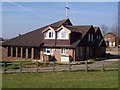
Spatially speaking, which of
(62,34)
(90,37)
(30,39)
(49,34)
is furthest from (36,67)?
(90,37)

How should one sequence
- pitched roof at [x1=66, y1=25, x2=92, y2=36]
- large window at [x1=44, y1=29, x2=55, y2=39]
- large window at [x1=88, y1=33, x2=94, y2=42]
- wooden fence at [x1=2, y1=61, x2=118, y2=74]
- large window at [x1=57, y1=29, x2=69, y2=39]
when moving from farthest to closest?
large window at [x1=88, y1=33, x2=94, y2=42] → pitched roof at [x1=66, y1=25, x2=92, y2=36] → large window at [x1=44, y1=29, x2=55, y2=39] → large window at [x1=57, y1=29, x2=69, y2=39] → wooden fence at [x1=2, y1=61, x2=118, y2=74]

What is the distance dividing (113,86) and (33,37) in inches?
1292

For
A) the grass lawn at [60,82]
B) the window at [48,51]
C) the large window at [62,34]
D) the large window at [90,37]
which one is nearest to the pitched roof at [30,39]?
the window at [48,51]

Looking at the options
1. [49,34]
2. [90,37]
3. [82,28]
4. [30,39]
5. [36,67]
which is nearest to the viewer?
[36,67]

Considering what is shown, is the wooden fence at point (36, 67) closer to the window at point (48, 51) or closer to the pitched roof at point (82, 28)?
the window at point (48, 51)

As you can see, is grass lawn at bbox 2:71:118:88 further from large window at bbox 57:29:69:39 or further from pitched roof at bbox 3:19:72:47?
pitched roof at bbox 3:19:72:47

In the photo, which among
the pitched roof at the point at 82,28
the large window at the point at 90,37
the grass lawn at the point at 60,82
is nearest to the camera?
the grass lawn at the point at 60,82

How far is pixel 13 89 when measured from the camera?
1567cm

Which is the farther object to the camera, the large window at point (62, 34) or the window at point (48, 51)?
the window at point (48, 51)

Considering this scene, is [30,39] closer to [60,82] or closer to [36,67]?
[36,67]

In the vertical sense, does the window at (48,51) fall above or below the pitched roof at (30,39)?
below

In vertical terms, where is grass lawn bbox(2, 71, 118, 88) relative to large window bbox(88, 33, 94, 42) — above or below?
below

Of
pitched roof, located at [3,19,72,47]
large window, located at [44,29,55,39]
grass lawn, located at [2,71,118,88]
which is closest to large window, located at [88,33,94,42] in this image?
pitched roof, located at [3,19,72,47]

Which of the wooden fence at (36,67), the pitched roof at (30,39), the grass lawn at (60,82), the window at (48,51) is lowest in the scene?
the grass lawn at (60,82)
